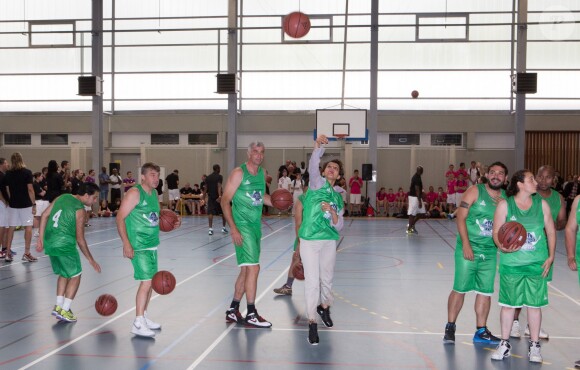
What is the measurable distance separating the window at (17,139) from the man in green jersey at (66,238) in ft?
78.2

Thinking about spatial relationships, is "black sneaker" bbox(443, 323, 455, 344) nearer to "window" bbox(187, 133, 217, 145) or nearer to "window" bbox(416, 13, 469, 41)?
"window" bbox(416, 13, 469, 41)

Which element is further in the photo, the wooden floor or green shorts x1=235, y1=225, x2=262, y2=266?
green shorts x1=235, y1=225, x2=262, y2=266

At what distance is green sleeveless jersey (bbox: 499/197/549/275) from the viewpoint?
16.5 ft

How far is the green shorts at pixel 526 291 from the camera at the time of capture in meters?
5.01

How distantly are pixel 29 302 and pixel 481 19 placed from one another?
2348 cm

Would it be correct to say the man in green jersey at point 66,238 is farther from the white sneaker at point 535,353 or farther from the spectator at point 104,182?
the spectator at point 104,182

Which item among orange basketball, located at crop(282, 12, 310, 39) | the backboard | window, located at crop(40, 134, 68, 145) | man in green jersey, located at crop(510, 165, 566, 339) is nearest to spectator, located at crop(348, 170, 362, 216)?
the backboard

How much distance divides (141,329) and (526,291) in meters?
3.45

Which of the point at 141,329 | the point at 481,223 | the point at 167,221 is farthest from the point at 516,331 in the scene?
the point at 167,221

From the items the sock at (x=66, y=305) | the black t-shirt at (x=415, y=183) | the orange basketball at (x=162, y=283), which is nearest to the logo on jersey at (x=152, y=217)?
the orange basketball at (x=162, y=283)

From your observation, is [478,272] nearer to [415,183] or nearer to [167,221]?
[167,221]

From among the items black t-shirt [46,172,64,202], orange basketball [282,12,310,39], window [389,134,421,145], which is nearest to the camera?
black t-shirt [46,172,64,202]

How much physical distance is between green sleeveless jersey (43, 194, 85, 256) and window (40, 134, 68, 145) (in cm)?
2309

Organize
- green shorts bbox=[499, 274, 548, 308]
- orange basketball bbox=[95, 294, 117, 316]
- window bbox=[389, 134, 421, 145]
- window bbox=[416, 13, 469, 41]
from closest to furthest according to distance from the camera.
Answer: green shorts bbox=[499, 274, 548, 308] < orange basketball bbox=[95, 294, 117, 316] < window bbox=[416, 13, 469, 41] < window bbox=[389, 134, 421, 145]
